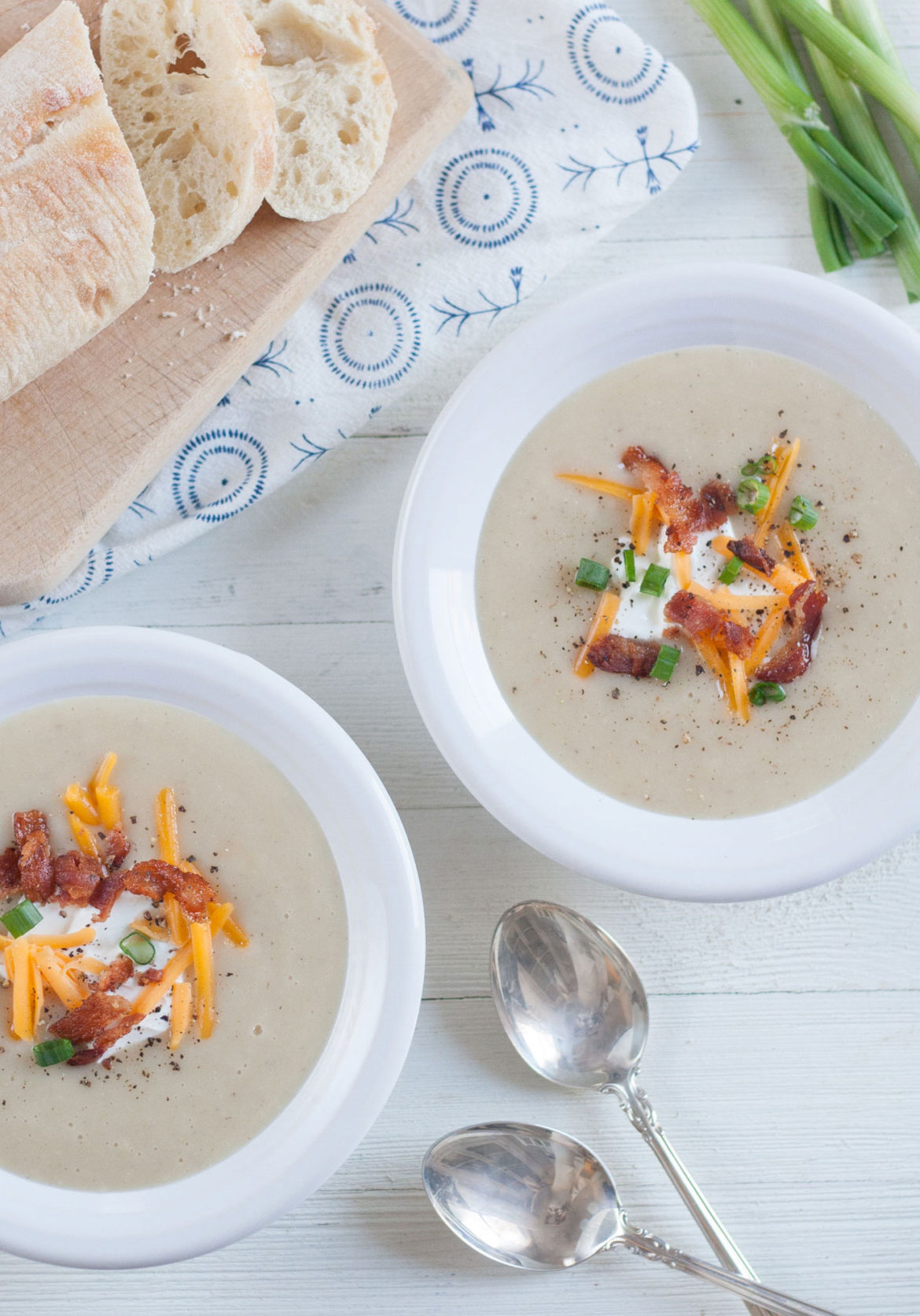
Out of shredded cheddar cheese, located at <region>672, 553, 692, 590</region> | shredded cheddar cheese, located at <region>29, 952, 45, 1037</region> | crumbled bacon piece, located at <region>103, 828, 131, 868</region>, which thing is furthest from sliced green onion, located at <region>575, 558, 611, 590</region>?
shredded cheddar cheese, located at <region>29, 952, 45, 1037</region>

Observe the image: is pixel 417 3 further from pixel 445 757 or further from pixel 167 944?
pixel 167 944

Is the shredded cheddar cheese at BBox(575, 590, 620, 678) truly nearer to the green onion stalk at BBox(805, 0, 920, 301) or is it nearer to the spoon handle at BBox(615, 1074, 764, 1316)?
the spoon handle at BBox(615, 1074, 764, 1316)

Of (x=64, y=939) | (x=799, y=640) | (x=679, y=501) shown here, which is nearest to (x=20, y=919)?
(x=64, y=939)

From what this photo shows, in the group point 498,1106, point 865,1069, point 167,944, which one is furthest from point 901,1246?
point 167,944

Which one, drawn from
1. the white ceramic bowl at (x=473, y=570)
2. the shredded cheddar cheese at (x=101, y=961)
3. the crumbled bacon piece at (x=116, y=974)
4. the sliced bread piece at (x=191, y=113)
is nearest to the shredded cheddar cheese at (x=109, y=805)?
the shredded cheddar cheese at (x=101, y=961)

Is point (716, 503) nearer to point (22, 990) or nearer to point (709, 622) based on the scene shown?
point (709, 622)
